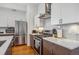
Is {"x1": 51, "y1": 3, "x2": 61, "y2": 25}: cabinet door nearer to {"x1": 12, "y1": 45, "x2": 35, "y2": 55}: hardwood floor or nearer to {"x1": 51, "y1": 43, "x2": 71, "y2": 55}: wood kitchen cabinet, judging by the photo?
{"x1": 51, "y1": 43, "x2": 71, "y2": 55}: wood kitchen cabinet

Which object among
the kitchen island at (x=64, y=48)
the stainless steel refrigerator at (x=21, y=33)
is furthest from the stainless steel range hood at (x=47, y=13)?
the kitchen island at (x=64, y=48)

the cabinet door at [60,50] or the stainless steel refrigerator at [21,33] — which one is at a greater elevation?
the stainless steel refrigerator at [21,33]

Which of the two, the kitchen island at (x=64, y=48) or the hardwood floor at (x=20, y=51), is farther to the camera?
the hardwood floor at (x=20, y=51)

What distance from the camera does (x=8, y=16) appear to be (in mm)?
1404

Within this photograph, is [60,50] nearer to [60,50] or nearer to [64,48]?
[60,50]

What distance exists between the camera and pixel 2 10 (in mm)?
1379

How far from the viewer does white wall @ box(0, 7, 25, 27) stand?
139cm

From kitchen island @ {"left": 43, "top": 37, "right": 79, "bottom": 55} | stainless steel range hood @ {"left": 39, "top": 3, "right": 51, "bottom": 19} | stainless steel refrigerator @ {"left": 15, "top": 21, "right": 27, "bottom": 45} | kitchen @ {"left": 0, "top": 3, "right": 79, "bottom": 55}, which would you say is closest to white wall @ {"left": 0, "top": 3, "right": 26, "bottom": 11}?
kitchen @ {"left": 0, "top": 3, "right": 79, "bottom": 55}

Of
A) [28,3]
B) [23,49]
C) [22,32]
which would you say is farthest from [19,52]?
[28,3]

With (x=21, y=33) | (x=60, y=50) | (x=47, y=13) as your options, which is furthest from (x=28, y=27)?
(x=47, y=13)

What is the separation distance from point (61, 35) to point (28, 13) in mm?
711

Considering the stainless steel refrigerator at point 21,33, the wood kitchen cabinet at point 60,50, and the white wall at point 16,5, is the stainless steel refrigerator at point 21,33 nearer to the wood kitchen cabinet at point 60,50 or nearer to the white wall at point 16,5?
the white wall at point 16,5

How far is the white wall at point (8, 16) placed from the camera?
1.39 metres
